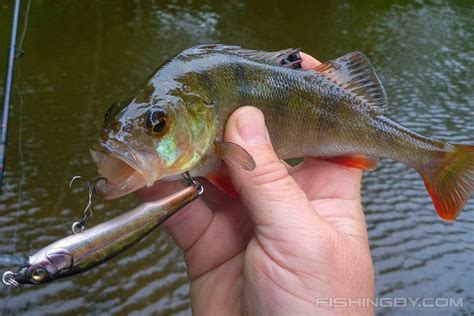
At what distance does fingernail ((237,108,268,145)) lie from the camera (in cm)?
227

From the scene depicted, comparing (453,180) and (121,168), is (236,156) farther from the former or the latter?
(453,180)

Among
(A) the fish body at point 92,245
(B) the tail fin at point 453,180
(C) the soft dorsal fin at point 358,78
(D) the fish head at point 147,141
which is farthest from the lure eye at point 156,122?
(B) the tail fin at point 453,180

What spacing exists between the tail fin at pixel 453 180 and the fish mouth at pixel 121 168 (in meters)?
1.54

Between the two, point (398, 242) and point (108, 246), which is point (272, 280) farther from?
point (398, 242)

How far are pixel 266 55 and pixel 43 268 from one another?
148cm

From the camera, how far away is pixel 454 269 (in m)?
5.34

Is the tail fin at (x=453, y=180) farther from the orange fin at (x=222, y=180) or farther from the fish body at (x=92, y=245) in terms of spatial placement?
the fish body at (x=92, y=245)

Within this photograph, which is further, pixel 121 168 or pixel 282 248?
pixel 282 248

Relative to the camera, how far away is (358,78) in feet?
8.82

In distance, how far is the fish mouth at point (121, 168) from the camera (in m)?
1.96

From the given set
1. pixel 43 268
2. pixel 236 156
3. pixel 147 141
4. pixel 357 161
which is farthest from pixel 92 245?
pixel 357 161

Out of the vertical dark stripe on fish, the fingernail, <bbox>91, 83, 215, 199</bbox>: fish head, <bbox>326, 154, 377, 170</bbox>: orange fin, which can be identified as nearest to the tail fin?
<bbox>326, 154, 377, 170</bbox>: orange fin

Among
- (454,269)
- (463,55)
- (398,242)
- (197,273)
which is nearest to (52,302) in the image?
(197,273)

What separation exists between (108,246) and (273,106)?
1.05 m
